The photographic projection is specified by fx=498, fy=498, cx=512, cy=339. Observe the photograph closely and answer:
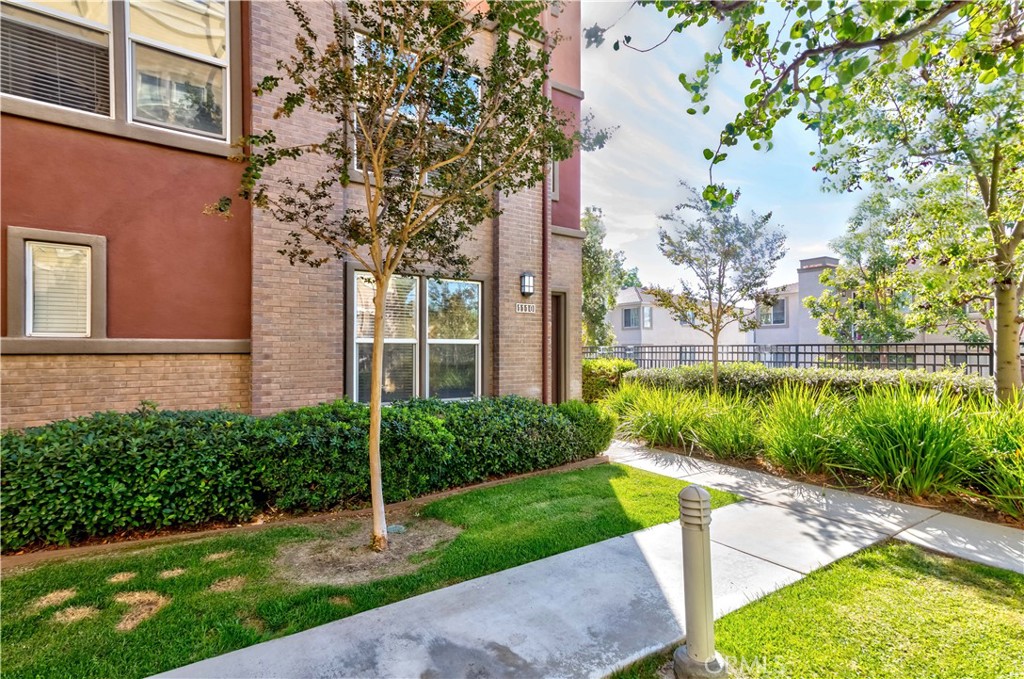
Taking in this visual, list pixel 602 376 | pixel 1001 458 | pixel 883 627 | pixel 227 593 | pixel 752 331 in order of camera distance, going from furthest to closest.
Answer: pixel 752 331, pixel 602 376, pixel 1001 458, pixel 227 593, pixel 883 627

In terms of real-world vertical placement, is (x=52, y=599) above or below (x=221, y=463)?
below

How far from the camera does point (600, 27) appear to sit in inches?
174

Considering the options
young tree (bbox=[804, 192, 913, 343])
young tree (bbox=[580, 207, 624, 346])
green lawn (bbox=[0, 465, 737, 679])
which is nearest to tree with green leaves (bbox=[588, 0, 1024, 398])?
green lawn (bbox=[0, 465, 737, 679])

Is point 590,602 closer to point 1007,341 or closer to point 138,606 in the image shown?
point 138,606

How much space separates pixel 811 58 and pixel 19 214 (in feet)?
25.1

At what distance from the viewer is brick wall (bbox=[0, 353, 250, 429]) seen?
5.17 meters

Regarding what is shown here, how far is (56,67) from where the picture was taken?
5465 millimetres

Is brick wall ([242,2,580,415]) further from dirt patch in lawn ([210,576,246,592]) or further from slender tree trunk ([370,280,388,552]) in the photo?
dirt patch in lawn ([210,576,246,592])

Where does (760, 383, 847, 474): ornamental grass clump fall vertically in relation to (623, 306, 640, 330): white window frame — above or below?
below

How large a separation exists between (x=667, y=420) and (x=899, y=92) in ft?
20.8

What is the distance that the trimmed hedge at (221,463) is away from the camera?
4.04m

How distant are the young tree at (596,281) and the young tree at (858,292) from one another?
253 inches

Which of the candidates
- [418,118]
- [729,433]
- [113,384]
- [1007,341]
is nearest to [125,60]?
[113,384]

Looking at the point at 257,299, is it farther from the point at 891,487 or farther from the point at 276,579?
the point at 891,487
